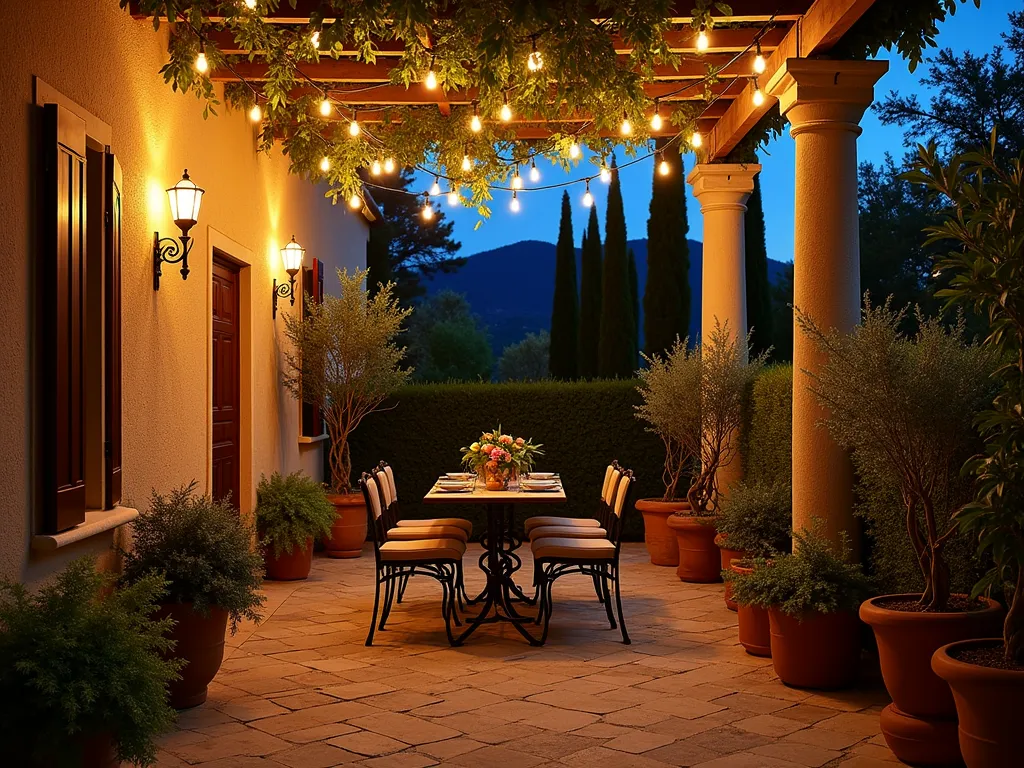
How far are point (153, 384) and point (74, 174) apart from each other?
1604 millimetres

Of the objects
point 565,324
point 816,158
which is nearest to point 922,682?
point 816,158

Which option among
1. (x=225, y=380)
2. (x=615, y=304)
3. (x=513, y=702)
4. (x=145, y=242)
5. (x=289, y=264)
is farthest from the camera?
(x=615, y=304)

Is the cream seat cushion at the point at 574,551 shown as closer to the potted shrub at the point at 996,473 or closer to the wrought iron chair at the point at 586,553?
the wrought iron chair at the point at 586,553

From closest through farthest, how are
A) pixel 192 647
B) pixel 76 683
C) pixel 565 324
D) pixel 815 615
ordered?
pixel 76 683, pixel 192 647, pixel 815 615, pixel 565 324

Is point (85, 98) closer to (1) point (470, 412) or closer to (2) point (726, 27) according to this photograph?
(2) point (726, 27)

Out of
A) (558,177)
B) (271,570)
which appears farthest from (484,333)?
(558,177)

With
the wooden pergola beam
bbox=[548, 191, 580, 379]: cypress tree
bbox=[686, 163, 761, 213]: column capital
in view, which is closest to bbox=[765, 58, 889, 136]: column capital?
the wooden pergola beam

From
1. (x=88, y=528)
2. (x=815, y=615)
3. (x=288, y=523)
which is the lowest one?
(x=815, y=615)

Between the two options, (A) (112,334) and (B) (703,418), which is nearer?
(A) (112,334)

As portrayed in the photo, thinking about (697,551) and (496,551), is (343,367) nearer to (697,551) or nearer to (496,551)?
(496,551)

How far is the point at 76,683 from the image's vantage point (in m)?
3.15

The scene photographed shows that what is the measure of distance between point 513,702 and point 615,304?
50.4 feet

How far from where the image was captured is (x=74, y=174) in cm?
418

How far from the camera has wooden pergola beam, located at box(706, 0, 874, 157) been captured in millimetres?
4914
